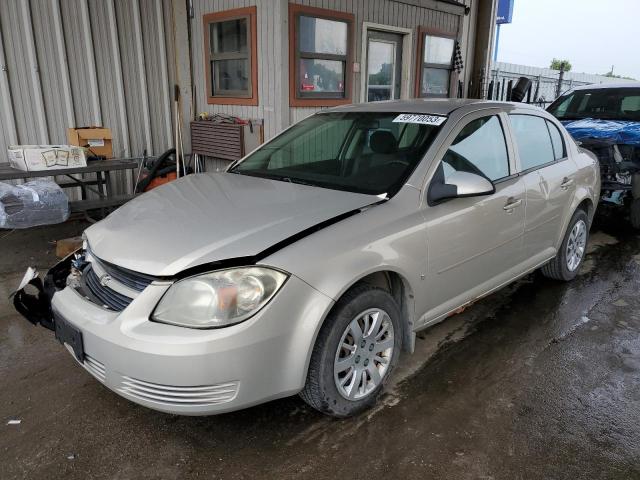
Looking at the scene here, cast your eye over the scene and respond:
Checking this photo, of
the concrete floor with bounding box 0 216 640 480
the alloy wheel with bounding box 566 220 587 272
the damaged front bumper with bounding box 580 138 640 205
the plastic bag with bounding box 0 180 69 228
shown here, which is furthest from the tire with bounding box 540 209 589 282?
the plastic bag with bounding box 0 180 69 228

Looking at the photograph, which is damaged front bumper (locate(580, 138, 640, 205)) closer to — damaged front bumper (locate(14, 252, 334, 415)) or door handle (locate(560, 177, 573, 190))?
door handle (locate(560, 177, 573, 190))

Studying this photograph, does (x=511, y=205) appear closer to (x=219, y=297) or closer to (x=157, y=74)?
(x=219, y=297)

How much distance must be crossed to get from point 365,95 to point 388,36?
1028mm

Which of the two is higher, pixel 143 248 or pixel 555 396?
pixel 143 248

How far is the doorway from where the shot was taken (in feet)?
24.8

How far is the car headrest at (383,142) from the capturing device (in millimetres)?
3193

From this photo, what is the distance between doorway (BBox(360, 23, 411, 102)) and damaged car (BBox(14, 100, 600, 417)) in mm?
4077

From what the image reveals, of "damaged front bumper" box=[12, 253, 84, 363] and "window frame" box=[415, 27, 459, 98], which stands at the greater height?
"window frame" box=[415, 27, 459, 98]

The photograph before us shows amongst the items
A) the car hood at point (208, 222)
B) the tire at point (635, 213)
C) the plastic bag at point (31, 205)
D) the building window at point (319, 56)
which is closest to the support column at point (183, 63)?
the building window at point (319, 56)

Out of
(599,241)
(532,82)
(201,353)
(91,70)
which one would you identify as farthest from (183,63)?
(532,82)

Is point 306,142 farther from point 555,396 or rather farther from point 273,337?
point 555,396

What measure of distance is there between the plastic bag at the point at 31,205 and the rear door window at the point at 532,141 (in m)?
4.71

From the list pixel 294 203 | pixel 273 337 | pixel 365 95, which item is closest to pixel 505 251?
pixel 294 203

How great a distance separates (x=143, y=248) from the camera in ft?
7.82
